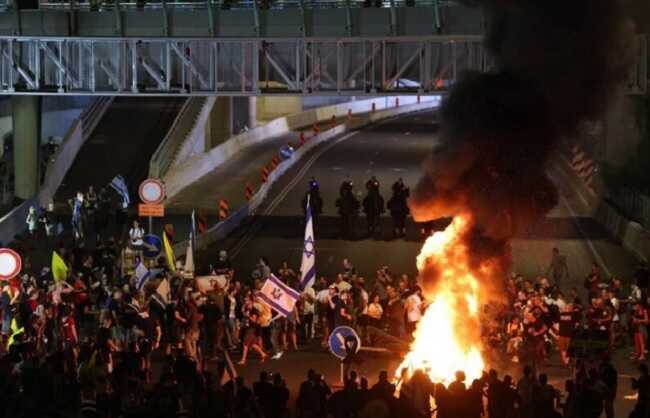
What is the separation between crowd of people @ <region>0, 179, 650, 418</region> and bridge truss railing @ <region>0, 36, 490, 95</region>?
6.30 m

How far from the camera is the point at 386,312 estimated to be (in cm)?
3206

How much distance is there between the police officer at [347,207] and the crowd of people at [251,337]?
7003 mm

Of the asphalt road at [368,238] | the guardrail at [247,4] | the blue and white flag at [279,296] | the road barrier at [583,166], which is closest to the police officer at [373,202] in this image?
the asphalt road at [368,238]

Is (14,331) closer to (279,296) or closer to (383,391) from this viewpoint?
(279,296)

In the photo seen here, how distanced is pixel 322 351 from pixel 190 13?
47.7 ft

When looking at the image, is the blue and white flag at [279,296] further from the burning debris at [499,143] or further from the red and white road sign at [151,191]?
the red and white road sign at [151,191]

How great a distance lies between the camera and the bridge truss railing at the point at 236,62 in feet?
137

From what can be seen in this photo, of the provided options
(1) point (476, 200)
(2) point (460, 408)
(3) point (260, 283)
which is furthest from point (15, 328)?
(2) point (460, 408)

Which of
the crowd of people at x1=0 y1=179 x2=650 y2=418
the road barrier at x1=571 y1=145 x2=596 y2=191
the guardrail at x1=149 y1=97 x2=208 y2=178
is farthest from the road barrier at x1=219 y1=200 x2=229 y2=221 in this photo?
the road barrier at x1=571 y1=145 x2=596 y2=191

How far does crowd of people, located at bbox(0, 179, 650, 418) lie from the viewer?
71.8ft

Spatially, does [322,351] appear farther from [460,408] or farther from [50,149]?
[50,149]

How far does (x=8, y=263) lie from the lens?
99.9 ft

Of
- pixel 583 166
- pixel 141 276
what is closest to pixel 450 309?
pixel 141 276

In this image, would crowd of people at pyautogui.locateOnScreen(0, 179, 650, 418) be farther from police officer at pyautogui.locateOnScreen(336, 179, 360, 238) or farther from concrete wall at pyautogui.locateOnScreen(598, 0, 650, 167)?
concrete wall at pyautogui.locateOnScreen(598, 0, 650, 167)
